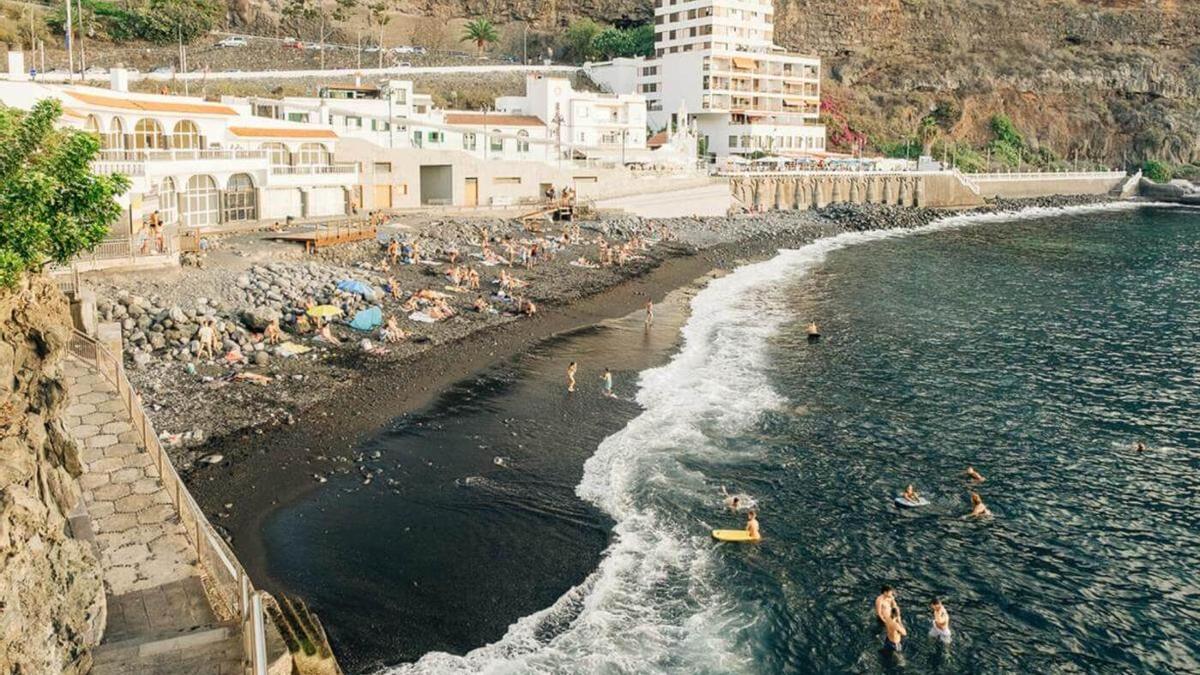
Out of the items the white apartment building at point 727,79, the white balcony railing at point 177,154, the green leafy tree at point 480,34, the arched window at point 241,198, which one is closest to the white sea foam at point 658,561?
the white balcony railing at point 177,154

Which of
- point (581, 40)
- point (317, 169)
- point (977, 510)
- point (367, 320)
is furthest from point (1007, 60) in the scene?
point (977, 510)

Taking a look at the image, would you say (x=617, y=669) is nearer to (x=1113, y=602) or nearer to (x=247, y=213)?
(x=1113, y=602)

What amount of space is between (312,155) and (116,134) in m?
12.2

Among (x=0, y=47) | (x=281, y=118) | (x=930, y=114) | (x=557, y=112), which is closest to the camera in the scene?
(x=281, y=118)

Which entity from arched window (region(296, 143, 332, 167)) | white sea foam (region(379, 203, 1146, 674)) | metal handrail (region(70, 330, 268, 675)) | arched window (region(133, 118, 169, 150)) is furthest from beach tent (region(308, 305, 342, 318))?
arched window (region(296, 143, 332, 167))

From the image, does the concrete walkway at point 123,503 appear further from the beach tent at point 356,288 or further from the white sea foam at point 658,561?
the beach tent at point 356,288

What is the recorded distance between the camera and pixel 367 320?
32.4 metres

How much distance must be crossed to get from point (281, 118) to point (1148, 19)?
12910 cm

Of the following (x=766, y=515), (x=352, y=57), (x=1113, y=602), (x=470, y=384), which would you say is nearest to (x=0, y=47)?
(x=352, y=57)

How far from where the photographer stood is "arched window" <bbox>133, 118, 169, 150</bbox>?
1646 inches

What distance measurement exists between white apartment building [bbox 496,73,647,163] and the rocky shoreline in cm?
2753

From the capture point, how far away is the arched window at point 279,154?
4866 cm

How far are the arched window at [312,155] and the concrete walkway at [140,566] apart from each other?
34.5m

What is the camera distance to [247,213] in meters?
47.1
